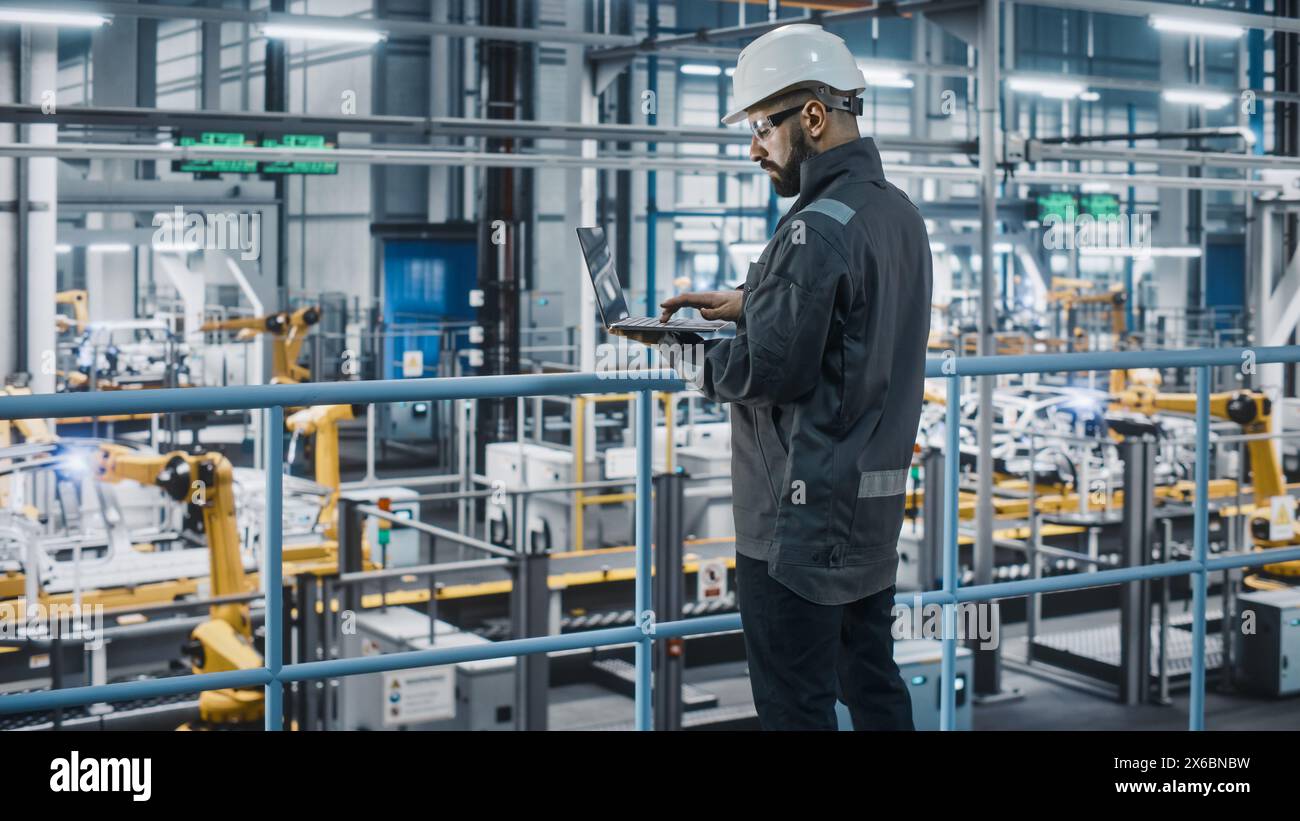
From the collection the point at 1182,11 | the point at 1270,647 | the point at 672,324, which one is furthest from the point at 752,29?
the point at 672,324

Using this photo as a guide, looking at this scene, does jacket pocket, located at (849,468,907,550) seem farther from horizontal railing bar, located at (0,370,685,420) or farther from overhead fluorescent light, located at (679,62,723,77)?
overhead fluorescent light, located at (679,62,723,77)

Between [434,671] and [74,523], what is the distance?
435 cm

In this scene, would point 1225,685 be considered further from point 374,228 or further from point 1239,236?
point 1239,236

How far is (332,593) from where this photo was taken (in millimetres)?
6316

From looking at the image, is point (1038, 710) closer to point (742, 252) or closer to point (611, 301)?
point (611, 301)

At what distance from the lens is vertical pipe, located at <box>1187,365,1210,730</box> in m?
3.60

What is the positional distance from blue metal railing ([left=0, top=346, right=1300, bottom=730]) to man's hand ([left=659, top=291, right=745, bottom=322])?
0.23 m

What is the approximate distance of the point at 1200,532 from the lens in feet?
12.0

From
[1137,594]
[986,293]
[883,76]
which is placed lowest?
[1137,594]

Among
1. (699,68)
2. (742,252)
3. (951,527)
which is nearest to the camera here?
(951,527)

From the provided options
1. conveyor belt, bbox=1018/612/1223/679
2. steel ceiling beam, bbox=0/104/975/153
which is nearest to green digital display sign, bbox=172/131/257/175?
steel ceiling beam, bbox=0/104/975/153

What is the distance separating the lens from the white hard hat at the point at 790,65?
227 centimetres

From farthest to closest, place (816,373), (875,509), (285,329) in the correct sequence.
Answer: (285,329), (875,509), (816,373)

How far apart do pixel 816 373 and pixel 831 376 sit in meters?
0.06
